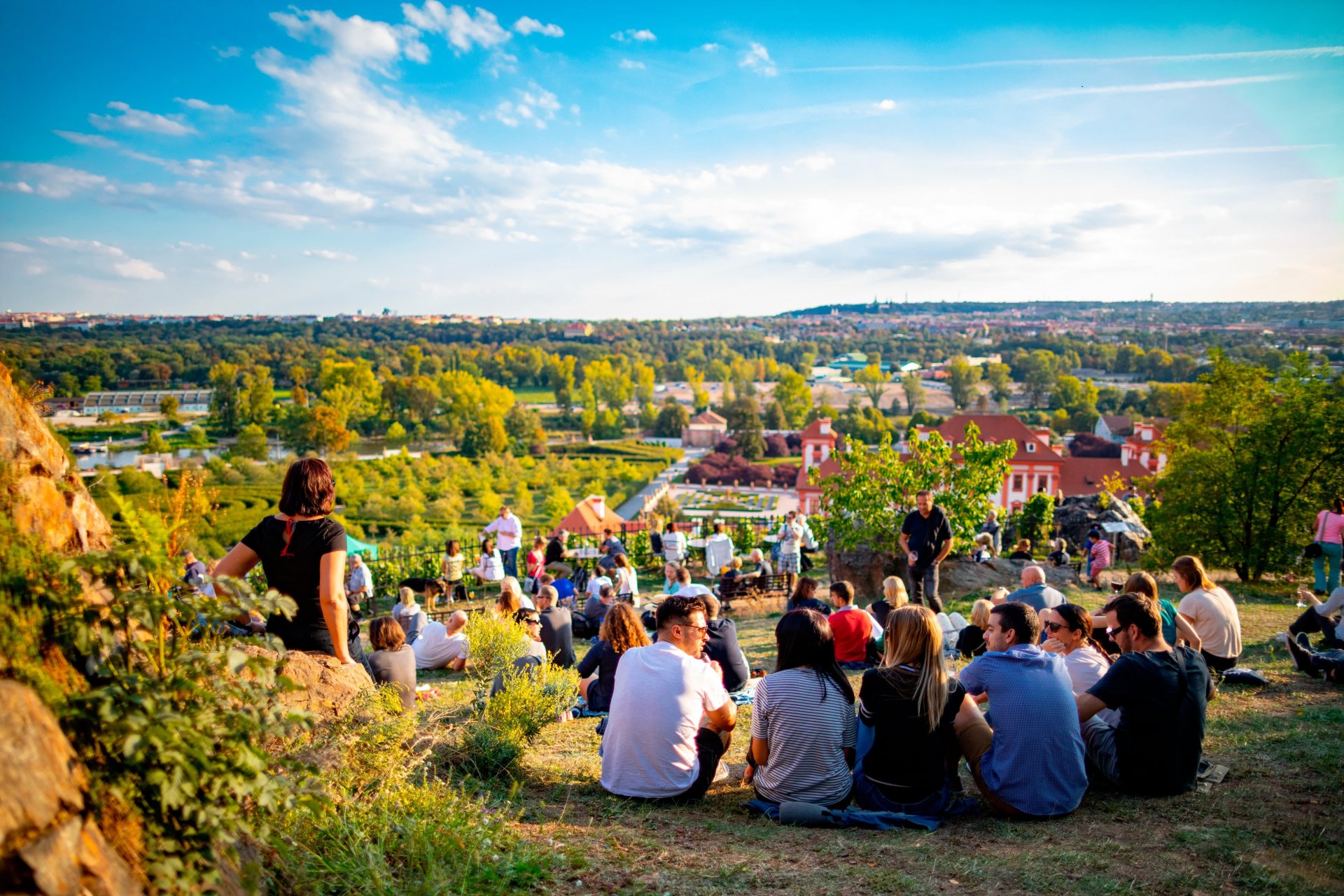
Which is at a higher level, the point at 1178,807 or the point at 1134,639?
the point at 1134,639

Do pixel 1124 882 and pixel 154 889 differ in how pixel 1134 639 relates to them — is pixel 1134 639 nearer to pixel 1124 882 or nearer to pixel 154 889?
pixel 1124 882

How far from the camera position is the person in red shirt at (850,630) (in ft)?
21.1

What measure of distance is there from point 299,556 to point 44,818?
6.37 feet

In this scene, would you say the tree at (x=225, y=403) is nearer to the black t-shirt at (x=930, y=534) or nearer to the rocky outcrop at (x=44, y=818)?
the black t-shirt at (x=930, y=534)

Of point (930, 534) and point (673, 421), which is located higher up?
point (930, 534)

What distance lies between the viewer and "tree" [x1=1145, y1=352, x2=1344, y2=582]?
1145 cm

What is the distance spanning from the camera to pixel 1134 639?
13.0 ft

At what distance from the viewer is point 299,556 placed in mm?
3584

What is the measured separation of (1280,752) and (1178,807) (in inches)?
47.3

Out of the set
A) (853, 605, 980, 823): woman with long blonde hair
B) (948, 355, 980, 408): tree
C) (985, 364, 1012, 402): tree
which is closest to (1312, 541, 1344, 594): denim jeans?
(853, 605, 980, 823): woman with long blonde hair

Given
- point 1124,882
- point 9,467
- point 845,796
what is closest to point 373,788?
point 9,467

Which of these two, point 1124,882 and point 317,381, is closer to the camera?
point 1124,882

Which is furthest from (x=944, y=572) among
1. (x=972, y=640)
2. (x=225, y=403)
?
(x=225, y=403)

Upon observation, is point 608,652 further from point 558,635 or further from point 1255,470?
point 1255,470
